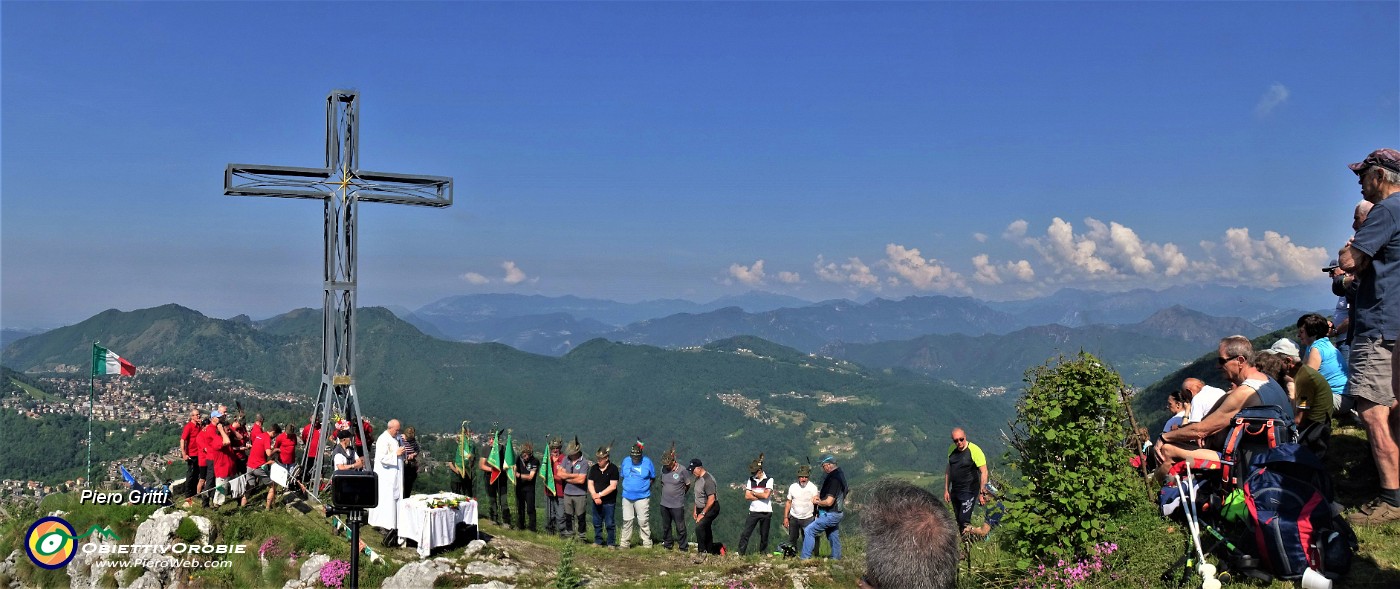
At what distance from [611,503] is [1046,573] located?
30.7ft

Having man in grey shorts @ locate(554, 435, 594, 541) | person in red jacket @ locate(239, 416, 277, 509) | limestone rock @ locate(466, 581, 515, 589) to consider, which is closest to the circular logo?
person in red jacket @ locate(239, 416, 277, 509)

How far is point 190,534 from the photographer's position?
1319 centimetres

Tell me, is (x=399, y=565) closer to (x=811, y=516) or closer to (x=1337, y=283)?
(x=811, y=516)

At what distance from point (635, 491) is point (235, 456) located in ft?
25.4

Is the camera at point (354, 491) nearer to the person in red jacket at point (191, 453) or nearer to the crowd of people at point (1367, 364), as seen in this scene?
the crowd of people at point (1367, 364)

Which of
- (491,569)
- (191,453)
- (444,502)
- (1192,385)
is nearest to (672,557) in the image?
(491,569)

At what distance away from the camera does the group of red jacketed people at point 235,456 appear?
14.3 m

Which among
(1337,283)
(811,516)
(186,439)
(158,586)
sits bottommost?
(158,586)

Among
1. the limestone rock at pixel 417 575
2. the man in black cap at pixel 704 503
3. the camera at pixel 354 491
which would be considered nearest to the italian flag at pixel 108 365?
the limestone rock at pixel 417 575

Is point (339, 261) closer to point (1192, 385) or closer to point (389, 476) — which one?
point (389, 476)

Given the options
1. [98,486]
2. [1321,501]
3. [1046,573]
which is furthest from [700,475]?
[98,486]

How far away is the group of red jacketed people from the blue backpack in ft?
47.9

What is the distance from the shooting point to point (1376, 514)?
6996mm

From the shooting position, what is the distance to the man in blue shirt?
1460cm
